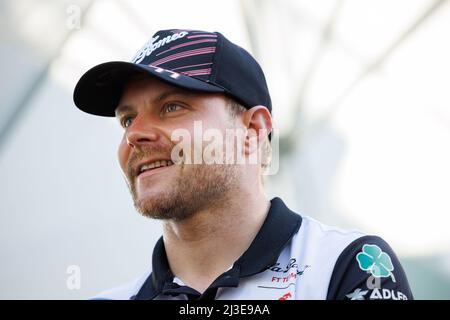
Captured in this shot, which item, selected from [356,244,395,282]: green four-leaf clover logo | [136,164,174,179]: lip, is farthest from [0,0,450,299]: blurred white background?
[356,244,395,282]: green four-leaf clover logo

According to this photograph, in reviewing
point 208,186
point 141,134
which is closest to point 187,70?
point 141,134

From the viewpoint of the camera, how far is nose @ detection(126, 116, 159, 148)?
1.75 m

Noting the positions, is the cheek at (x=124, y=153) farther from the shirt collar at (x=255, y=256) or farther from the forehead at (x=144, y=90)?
the shirt collar at (x=255, y=256)

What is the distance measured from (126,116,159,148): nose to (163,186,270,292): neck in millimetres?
252

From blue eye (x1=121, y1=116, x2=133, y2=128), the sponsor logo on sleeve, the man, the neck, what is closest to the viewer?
the sponsor logo on sleeve

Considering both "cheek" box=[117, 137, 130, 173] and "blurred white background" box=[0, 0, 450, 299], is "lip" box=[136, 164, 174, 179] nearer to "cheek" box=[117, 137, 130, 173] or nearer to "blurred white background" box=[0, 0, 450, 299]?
"cheek" box=[117, 137, 130, 173]

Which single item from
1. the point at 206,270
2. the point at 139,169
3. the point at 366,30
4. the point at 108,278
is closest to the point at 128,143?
the point at 139,169

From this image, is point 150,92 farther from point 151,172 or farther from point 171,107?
point 151,172

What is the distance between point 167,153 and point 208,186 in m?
0.16

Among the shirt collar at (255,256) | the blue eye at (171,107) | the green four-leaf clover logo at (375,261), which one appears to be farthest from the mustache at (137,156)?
the green four-leaf clover logo at (375,261)

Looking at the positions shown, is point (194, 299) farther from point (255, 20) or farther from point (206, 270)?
point (255, 20)

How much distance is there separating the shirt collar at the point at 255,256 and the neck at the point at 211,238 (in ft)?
0.14

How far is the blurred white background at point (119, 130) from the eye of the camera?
511 cm
